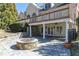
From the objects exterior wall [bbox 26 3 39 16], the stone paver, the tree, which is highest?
exterior wall [bbox 26 3 39 16]

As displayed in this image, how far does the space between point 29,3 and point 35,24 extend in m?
0.52

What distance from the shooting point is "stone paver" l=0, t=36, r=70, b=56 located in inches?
117

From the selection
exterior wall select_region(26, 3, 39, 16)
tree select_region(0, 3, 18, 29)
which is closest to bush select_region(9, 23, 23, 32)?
tree select_region(0, 3, 18, 29)

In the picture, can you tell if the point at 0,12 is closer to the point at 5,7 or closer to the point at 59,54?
the point at 5,7

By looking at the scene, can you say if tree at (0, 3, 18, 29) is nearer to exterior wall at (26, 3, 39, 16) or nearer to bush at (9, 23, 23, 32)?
bush at (9, 23, 23, 32)

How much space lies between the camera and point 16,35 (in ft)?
10.2

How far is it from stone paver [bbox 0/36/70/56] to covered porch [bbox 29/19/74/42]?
0.57ft

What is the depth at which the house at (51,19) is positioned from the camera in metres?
3.06

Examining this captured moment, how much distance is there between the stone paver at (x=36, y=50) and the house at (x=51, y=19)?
0.20 meters

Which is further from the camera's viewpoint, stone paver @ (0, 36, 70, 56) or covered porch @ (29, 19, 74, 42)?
covered porch @ (29, 19, 74, 42)

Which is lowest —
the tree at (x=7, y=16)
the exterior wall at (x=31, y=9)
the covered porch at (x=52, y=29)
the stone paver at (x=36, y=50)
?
the stone paver at (x=36, y=50)

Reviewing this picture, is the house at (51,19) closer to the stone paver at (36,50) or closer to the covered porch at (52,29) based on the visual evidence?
the covered porch at (52,29)

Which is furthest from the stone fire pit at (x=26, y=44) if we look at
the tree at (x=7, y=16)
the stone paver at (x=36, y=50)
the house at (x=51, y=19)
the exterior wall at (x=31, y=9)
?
the exterior wall at (x=31, y=9)

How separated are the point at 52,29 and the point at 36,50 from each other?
57 cm
